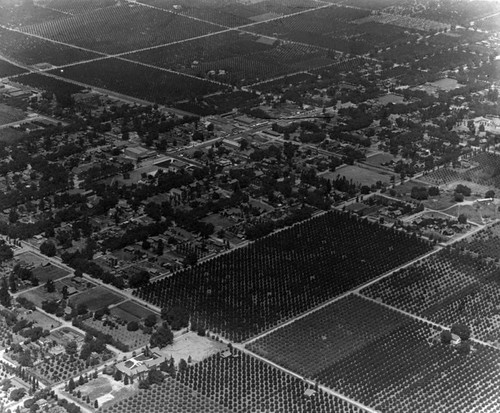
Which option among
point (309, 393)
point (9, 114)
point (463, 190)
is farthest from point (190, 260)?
point (9, 114)

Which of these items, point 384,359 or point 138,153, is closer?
point 384,359

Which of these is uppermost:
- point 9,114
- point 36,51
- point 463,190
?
point 463,190

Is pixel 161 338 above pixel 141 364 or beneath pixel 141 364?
above

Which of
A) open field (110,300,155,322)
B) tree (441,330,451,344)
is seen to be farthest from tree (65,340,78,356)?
tree (441,330,451,344)

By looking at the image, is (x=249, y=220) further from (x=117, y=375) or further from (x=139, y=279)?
(x=117, y=375)

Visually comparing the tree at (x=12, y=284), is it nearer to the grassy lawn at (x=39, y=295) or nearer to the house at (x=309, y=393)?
the grassy lawn at (x=39, y=295)

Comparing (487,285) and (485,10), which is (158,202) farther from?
(485,10)
